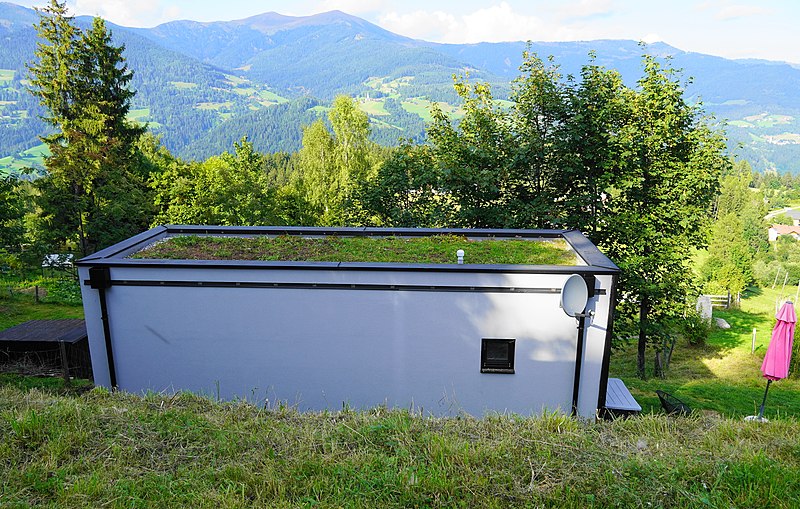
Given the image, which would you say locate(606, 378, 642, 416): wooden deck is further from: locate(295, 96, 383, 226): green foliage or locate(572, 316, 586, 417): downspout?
locate(295, 96, 383, 226): green foliage

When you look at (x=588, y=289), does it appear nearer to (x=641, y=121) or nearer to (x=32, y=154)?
(x=641, y=121)

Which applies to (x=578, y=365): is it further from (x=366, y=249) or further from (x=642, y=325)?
(x=642, y=325)

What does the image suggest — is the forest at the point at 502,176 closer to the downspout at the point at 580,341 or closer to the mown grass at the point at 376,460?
the downspout at the point at 580,341

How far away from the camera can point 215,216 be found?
18.9 m

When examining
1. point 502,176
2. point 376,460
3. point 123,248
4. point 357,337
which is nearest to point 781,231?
point 502,176

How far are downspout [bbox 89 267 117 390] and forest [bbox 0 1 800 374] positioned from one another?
328cm

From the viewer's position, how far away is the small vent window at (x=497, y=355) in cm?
733

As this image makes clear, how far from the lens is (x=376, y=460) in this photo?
410 centimetres

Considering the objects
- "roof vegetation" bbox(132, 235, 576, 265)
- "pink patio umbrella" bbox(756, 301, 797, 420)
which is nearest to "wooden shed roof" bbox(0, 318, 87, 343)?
"roof vegetation" bbox(132, 235, 576, 265)

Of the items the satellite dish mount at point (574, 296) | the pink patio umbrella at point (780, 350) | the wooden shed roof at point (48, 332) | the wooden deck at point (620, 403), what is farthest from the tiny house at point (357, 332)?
the pink patio umbrella at point (780, 350)

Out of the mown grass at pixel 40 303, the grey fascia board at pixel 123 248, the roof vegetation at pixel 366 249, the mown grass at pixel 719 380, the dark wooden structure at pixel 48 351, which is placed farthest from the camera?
the mown grass at pixel 40 303

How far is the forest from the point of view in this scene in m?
12.4

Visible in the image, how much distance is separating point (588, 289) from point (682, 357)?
12680 mm

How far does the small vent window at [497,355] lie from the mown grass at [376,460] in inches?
85.7
